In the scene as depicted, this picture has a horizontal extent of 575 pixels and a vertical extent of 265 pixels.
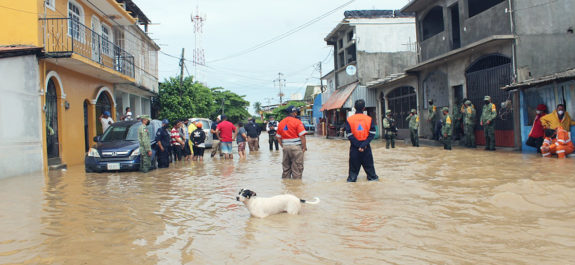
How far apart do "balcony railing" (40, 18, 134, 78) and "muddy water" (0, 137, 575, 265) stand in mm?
5481

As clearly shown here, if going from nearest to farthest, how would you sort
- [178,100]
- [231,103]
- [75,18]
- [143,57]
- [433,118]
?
1. [75,18]
2. [433,118]
3. [143,57]
4. [178,100]
5. [231,103]

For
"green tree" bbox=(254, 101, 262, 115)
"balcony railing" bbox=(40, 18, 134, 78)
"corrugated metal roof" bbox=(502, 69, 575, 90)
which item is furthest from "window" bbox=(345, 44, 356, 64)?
"green tree" bbox=(254, 101, 262, 115)

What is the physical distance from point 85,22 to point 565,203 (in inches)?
651

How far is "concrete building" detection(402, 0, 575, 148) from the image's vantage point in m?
13.2

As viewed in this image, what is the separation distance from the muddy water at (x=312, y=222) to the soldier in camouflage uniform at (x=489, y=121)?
14.5 feet

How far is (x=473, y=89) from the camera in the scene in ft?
50.6

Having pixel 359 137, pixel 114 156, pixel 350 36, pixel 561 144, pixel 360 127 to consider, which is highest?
pixel 350 36

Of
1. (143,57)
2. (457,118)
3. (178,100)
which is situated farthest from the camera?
(178,100)

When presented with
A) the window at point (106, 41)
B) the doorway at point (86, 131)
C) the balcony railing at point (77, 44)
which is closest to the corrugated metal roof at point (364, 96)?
the balcony railing at point (77, 44)

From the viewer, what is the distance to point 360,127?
7.73 metres

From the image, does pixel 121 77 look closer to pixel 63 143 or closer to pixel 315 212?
pixel 63 143

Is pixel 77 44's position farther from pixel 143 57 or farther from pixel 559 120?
pixel 559 120

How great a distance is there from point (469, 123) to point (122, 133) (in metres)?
11.6

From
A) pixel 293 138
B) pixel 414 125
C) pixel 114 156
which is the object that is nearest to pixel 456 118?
pixel 414 125
